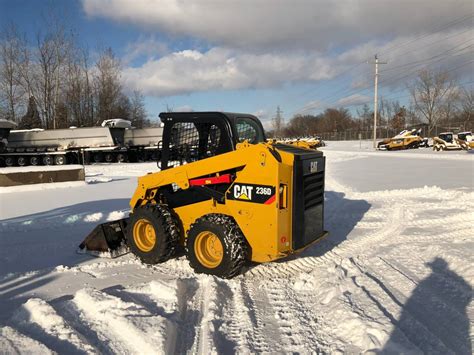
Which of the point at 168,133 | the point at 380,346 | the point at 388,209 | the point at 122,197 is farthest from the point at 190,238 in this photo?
the point at 122,197

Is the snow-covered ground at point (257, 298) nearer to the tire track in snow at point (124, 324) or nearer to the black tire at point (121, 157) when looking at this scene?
the tire track in snow at point (124, 324)

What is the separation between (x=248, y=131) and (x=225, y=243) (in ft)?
5.75

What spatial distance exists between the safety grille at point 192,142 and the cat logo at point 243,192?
0.75m

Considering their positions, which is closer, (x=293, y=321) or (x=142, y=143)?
(x=293, y=321)

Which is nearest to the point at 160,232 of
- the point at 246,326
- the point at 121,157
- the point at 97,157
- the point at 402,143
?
the point at 246,326

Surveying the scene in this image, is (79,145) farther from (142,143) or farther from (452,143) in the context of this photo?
(452,143)

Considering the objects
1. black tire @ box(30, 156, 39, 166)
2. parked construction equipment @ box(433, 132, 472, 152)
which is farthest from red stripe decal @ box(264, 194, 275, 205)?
parked construction equipment @ box(433, 132, 472, 152)

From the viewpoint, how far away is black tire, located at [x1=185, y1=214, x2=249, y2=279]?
14.4ft

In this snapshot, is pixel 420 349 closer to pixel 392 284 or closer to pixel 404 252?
pixel 392 284

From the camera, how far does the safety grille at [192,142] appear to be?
5078mm

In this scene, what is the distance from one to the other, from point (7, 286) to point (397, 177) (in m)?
13.5

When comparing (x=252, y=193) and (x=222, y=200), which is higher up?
(x=252, y=193)

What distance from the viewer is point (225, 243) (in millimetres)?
4391

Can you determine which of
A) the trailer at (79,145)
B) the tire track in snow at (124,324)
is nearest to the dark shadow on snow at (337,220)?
the tire track in snow at (124,324)
